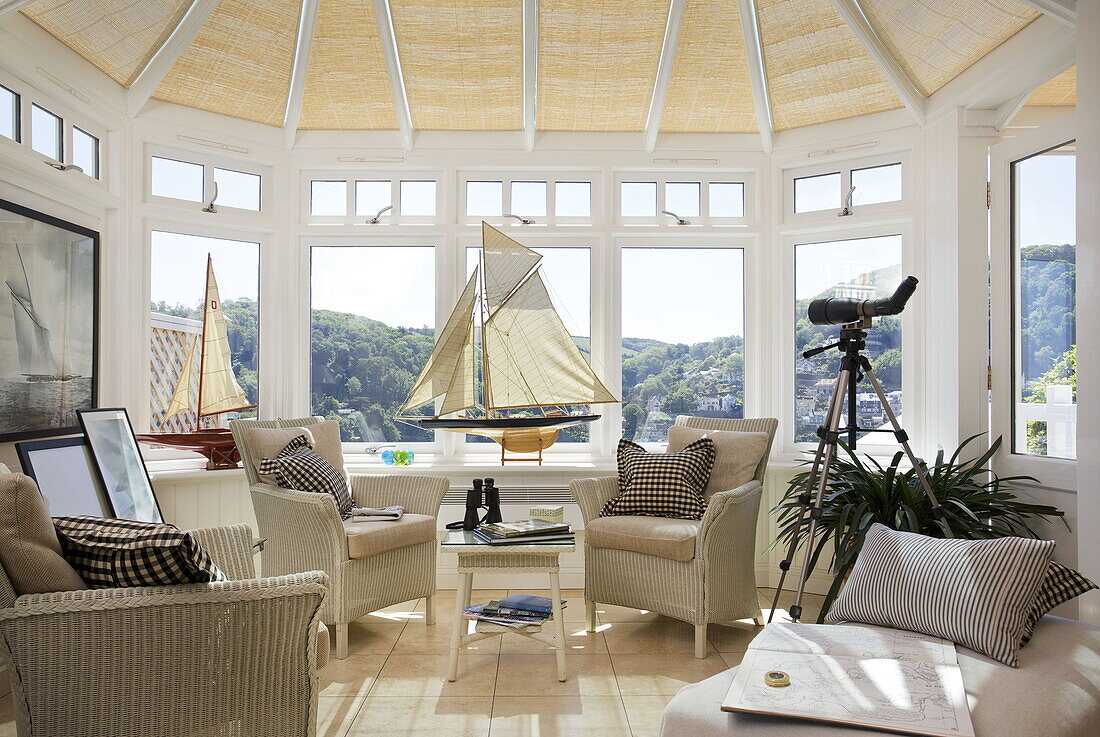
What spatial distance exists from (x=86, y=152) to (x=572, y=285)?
257cm

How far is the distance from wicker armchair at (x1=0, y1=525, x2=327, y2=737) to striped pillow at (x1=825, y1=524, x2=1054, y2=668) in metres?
1.44

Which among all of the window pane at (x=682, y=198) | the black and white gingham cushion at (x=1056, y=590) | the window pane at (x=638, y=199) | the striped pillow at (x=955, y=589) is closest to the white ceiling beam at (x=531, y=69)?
the window pane at (x=638, y=199)

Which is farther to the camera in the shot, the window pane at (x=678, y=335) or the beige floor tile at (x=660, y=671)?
the window pane at (x=678, y=335)

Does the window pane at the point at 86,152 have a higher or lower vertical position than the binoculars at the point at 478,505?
higher

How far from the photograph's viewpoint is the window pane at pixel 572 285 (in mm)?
4520

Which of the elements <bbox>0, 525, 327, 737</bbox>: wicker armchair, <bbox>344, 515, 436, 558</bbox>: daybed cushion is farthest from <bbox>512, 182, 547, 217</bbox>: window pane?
<bbox>0, 525, 327, 737</bbox>: wicker armchair

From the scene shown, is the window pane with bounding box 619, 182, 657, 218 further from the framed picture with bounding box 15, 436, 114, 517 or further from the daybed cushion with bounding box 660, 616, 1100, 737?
the daybed cushion with bounding box 660, 616, 1100, 737

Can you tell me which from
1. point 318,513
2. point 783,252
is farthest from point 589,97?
point 318,513

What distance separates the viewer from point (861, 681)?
1.63 m

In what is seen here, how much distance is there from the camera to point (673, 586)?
3.24 meters

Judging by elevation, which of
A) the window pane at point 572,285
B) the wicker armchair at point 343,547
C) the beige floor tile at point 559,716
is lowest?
the beige floor tile at point 559,716

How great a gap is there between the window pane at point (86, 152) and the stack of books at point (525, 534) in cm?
261

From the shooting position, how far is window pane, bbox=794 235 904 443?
13.6ft

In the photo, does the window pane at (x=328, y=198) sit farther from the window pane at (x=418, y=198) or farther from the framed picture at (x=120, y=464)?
the framed picture at (x=120, y=464)
